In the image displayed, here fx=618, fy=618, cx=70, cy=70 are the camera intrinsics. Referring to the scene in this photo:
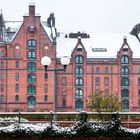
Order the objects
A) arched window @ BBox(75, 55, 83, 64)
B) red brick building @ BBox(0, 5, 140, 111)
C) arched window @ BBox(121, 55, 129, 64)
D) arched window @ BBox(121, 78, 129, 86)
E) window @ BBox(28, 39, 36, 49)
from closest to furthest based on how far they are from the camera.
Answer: red brick building @ BBox(0, 5, 140, 111)
window @ BBox(28, 39, 36, 49)
arched window @ BBox(75, 55, 83, 64)
arched window @ BBox(121, 78, 129, 86)
arched window @ BBox(121, 55, 129, 64)

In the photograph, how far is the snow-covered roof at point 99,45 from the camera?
88.1m

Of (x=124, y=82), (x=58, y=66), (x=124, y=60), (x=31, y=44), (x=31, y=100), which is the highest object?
(x=31, y=44)

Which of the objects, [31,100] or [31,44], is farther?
[31,44]

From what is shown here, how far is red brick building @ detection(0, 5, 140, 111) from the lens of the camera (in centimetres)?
8494

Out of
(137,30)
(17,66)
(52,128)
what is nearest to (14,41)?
(17,66)

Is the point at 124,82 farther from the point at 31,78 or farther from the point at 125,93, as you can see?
the point at 31,78

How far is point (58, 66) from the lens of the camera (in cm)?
8625

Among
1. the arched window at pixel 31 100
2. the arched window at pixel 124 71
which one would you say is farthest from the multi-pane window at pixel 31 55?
the arched window at pixel 124 71

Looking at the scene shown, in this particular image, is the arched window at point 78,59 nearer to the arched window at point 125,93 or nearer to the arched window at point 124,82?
the arched window at point 124,82

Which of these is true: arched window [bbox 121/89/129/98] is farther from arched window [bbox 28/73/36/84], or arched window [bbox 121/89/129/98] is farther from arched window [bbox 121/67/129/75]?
arched window [bbox 28/73/36/84]

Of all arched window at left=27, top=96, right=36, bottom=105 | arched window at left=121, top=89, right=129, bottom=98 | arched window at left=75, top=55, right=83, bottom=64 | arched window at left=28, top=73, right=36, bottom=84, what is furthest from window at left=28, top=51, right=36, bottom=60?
arched window at left=121, top=89, right=129, bottom=98

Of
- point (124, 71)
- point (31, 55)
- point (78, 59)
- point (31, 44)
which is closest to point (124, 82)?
point (124, 71)

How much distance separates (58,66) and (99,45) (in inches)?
298

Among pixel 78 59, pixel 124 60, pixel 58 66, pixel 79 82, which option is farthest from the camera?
pixel 124 60
